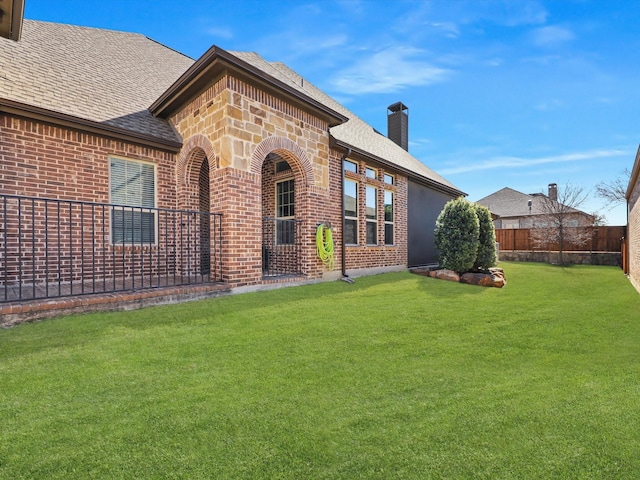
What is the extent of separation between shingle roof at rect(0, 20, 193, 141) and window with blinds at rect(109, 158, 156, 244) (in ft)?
2.47

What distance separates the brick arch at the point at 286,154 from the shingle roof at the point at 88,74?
2.09 meters

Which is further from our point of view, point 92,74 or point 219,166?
point 92,74

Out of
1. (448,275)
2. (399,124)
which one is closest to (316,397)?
(448,275)

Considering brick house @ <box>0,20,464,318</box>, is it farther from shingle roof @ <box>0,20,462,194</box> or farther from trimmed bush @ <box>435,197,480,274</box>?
trimmed bush @ <box>435,197,480,274</box>

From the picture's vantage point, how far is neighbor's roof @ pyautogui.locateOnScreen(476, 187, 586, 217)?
89.3ft

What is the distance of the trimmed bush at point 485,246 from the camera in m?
8.10

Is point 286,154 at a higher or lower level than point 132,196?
higher

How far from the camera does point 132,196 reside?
5953 mm

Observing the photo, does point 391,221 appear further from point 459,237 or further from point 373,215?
point 459,237

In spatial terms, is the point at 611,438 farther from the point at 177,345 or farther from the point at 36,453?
the point at 177,345

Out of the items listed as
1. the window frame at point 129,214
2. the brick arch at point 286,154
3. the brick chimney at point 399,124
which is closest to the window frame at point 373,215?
the brick arch at point 286,154

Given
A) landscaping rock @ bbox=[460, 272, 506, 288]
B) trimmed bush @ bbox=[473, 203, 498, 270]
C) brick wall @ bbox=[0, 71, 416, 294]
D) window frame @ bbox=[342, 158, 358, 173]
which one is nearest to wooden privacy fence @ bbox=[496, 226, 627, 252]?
trimmed bush @ bbox=[473, 203, 498, 270]

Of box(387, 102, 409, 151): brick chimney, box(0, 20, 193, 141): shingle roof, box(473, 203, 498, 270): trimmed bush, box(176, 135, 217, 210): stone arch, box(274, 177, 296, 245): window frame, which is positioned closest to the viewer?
box(0, 20, 193, 141): shingle roof

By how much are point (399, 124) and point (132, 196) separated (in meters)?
13.0
